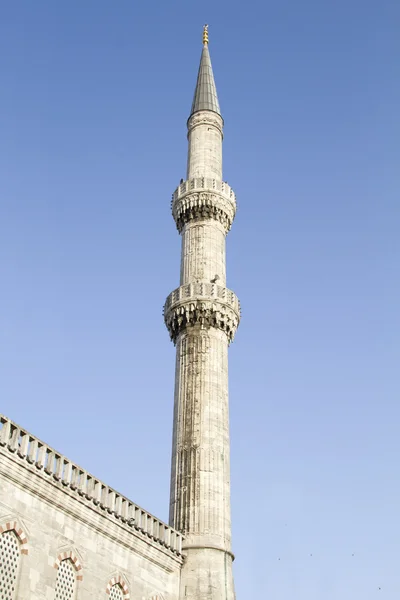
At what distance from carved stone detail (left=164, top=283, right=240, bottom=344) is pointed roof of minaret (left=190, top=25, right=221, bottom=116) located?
10927 millimetres

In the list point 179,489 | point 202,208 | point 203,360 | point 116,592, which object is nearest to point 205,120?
point 202,208

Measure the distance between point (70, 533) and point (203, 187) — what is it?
18.4 meters

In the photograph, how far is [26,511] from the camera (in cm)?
2169

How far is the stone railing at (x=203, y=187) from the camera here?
1459 inches

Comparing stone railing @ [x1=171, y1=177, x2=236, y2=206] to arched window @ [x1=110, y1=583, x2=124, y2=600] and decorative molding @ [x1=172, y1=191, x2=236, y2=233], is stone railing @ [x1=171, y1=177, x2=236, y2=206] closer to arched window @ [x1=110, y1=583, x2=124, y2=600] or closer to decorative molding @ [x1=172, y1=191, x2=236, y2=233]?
decorative molding @ [x1=172, y1=191, x2=236, y2=233]

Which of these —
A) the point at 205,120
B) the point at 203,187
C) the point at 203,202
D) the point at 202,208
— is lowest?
the point at 202,208

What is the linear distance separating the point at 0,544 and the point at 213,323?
49.5 ft

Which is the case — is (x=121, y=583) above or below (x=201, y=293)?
below

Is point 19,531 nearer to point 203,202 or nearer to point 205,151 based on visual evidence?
point 203,202

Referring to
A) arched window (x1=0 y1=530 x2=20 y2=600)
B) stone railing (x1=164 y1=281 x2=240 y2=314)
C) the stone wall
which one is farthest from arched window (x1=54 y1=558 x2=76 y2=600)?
stone railing (x1=164 y1=281 x2=240 y2=314)

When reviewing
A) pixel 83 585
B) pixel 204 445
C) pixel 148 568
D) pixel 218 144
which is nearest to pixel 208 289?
pixel 204 445

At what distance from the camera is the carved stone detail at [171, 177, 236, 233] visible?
36.6 meters

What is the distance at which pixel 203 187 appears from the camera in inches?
1457

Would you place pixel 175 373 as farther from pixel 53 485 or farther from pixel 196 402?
pixel 53 485
